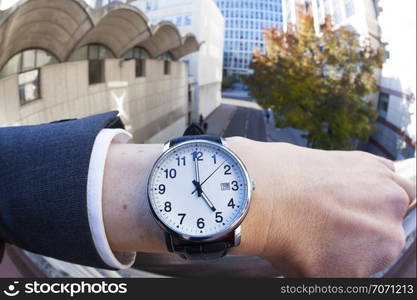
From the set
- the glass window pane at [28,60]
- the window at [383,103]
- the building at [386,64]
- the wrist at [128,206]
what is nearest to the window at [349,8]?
the building at [386,64]

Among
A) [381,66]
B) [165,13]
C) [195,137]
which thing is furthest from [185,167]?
[381,66]

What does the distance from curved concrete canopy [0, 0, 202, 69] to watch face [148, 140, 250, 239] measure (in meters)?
0.28

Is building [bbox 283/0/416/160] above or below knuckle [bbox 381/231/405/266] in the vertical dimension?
above

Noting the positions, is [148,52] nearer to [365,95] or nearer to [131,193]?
[131,193]

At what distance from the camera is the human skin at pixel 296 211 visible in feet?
1.78

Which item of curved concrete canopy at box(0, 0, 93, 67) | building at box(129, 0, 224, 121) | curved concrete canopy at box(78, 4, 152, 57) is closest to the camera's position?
curved concrete canopy at box(0, 0, 93, 67)

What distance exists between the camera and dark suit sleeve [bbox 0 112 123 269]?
0.50 meters

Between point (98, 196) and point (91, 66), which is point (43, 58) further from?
point (98, 196)

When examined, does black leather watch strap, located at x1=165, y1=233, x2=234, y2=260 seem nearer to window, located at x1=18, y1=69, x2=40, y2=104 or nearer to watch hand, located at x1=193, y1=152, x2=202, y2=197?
watch hand, located at x1=193, y1=152, x2=202, y2=197

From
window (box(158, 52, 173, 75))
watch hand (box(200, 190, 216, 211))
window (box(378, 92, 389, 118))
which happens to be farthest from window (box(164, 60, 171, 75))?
window (box(378, 92, 389, 118))

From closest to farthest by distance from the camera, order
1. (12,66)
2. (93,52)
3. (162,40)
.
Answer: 1. (12,66)
2. (93,52)
3. (162,40)

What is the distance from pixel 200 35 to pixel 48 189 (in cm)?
48

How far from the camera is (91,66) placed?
0.59 m

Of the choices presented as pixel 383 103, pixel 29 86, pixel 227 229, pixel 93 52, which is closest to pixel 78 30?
pixel 93 52
